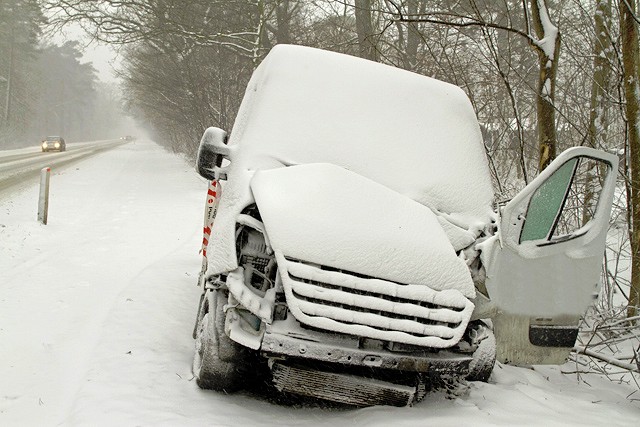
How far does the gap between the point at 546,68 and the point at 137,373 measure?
4525mm

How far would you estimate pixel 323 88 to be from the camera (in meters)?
4.34

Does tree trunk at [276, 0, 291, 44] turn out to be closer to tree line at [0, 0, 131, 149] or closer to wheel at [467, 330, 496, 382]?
tree line at [0, 0, 131, 149]

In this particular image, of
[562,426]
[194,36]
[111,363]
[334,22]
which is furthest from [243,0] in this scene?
[562,426]

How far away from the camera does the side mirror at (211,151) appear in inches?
161

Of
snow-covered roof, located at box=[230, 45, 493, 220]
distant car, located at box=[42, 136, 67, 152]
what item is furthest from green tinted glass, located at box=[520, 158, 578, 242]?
distant car, located at box=[42, 136, 67, 152]

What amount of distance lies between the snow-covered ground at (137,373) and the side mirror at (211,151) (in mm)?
1442

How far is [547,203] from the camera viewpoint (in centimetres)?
350

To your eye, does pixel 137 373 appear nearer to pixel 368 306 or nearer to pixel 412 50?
pixel 368 306

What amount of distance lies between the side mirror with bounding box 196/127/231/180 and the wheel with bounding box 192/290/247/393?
116 centimetres

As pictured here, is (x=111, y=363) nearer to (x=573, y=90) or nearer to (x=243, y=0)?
(x=573, y=90)

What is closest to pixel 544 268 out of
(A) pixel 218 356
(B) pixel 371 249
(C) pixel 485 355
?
(C) pixel 485 355

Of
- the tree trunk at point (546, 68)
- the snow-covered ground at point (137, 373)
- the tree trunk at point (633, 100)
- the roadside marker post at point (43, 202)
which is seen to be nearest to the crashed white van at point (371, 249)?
the snow-covered ground at point (137, 373)

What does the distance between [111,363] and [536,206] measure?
3078 millimetres

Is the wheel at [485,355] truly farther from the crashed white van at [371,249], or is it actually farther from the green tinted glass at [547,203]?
the green tinted glass at [547,203]
